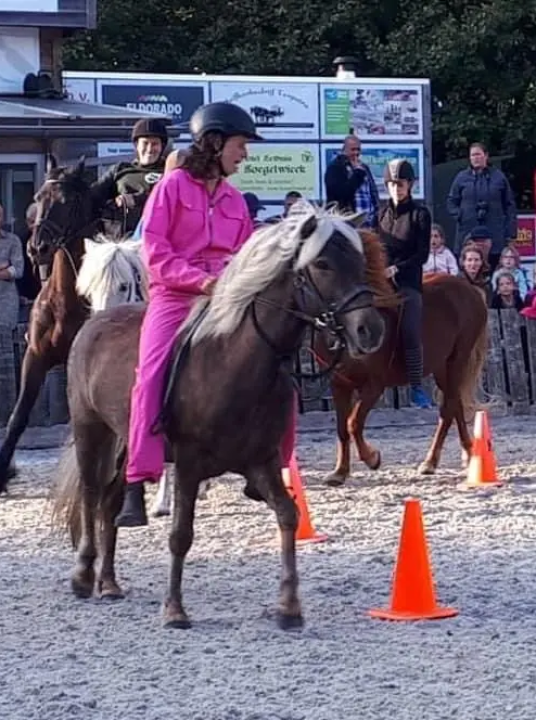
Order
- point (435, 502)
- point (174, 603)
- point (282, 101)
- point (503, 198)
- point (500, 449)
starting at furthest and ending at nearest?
point (282, 101), point (503, 198), point (500, 449), point (435, 502), point (174, 603)

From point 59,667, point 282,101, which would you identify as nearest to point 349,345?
point 59,667

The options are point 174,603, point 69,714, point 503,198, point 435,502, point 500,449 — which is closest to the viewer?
point 69,714

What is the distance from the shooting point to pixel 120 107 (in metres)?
20.0

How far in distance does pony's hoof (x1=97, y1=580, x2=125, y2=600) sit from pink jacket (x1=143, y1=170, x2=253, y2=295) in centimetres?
144

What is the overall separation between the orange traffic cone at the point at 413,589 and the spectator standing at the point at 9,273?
840 centimetres

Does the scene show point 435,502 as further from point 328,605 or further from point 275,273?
point 275,273

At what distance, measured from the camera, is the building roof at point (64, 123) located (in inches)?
686

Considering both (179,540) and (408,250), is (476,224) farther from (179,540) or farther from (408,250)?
(179,540)

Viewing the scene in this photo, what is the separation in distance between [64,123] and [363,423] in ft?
Result: 20.9

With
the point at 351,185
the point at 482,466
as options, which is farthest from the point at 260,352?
the point at 351,185

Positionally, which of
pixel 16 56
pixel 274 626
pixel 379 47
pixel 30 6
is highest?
pixel 379 47

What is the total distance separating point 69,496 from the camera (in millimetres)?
8789

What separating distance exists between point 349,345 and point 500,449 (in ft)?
23.2

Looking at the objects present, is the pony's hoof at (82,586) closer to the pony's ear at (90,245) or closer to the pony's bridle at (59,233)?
the pony's ear at (90,245)
